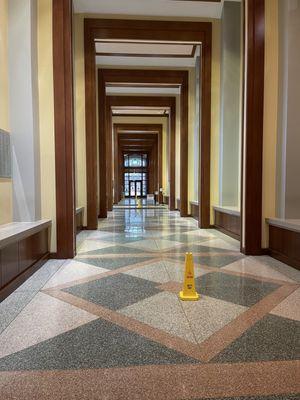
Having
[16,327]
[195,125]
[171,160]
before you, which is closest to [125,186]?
[171,160]

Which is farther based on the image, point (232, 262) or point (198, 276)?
point (232, 262)

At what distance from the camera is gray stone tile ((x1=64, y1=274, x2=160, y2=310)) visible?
95.7 inches

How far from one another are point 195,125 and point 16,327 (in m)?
7.48

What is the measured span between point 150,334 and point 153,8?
659 cm

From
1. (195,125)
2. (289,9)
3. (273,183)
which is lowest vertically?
(273,183)

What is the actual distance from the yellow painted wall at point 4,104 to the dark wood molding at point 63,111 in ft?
1.80

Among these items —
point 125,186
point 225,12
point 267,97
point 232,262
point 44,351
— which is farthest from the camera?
point 125,186

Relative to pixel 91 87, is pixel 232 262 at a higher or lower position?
lower

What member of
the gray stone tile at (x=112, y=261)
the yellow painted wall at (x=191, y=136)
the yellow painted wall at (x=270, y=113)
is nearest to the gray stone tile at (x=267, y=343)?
the gray stone tile at (x=112, y=261)

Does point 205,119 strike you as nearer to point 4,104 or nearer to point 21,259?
point 4,104

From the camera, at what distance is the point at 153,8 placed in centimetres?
645

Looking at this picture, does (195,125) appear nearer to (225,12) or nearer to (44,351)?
(225,12)

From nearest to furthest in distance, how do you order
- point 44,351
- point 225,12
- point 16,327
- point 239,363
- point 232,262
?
point 239,363 → point 44,351 → point 16,327 → point 232,262 → point 225,12

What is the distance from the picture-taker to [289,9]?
386 cm
